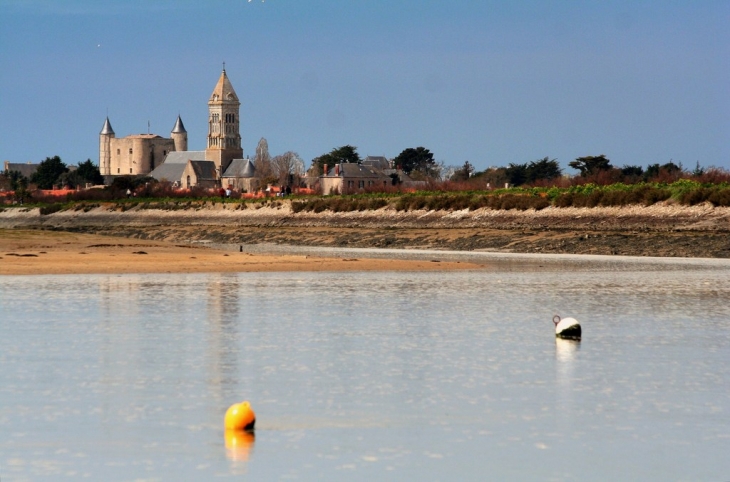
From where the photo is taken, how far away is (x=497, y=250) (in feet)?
168

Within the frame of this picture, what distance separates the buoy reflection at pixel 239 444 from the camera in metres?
11.2

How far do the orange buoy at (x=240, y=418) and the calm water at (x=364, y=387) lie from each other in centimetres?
20

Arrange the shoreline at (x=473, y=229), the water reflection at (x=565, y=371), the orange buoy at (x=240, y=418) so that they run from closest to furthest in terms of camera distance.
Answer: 1. the orange buoy at (x=240, y=418)
2. the water reflection at (x=565, y=371)
3. the shoreline at (x=473, y=229)

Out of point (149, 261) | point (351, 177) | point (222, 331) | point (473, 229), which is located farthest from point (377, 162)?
point (222, 331)

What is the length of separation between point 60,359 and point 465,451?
7.47 metres

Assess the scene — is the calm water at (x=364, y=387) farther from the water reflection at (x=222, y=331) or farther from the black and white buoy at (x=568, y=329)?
the black and white buoy at (x=568, y=329)

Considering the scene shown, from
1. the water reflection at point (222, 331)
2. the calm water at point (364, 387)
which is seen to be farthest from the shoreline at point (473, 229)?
the calm water at point (364, 387)

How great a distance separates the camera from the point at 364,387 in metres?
14.7

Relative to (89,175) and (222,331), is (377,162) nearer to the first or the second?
(89,175)

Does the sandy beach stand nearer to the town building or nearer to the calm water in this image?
the calm water

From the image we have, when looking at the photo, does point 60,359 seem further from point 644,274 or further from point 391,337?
point 644,274

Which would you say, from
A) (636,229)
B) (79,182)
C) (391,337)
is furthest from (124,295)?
(79,182)

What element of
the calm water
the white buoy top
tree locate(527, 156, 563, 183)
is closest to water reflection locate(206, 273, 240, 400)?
the calm water

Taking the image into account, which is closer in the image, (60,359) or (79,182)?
(60,359)
